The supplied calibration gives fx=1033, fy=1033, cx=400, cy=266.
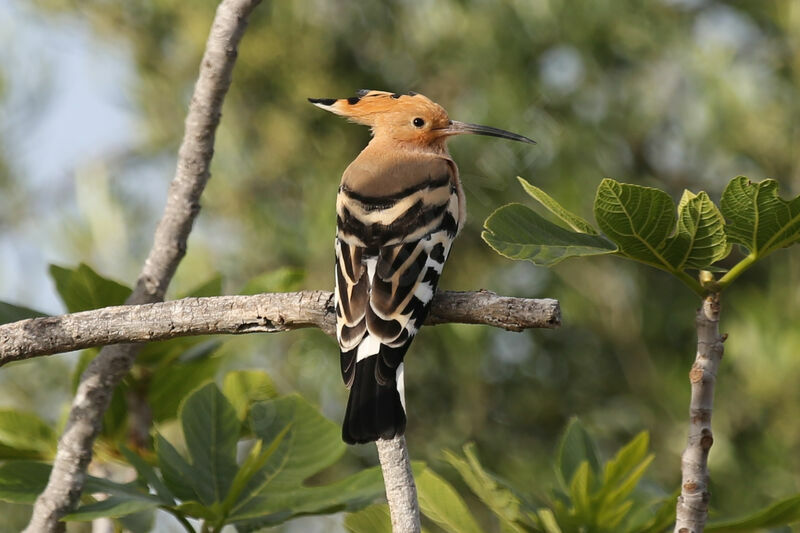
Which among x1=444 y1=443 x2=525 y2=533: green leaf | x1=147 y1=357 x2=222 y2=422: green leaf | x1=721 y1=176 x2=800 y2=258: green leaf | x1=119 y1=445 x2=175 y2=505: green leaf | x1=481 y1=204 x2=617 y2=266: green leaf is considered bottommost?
x1=444 y1=443 x2=525 y2=533: green leaf

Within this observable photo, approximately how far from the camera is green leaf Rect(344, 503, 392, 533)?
126cm

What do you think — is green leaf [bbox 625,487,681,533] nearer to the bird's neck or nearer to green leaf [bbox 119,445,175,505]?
green leaf [bbox 119,445,175,505]

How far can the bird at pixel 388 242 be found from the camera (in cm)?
143

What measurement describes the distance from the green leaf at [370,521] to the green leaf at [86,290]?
1.66 feet

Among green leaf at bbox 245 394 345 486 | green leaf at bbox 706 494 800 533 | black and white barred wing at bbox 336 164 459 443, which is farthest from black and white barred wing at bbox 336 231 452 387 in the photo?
green leaf at bbox 706 494 800 533

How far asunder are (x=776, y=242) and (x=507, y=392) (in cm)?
216

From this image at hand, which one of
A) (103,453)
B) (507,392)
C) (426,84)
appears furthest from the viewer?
(426,84)

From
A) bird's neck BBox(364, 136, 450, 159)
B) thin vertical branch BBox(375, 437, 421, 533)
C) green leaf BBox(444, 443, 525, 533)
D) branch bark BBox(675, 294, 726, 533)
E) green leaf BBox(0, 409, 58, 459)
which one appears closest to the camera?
branch bark BBox(675, 294, 726, 533)

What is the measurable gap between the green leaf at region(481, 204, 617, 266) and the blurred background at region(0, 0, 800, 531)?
1810 mm

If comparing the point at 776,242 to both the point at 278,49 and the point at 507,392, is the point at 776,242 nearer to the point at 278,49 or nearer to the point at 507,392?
the point at 507,392

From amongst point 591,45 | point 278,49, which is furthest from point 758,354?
point 278,49

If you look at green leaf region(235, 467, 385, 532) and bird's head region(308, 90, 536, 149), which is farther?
bird's head region(308, 90, 536, 149)

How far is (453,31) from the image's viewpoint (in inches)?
132

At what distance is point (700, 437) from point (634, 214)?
0.23 metres
